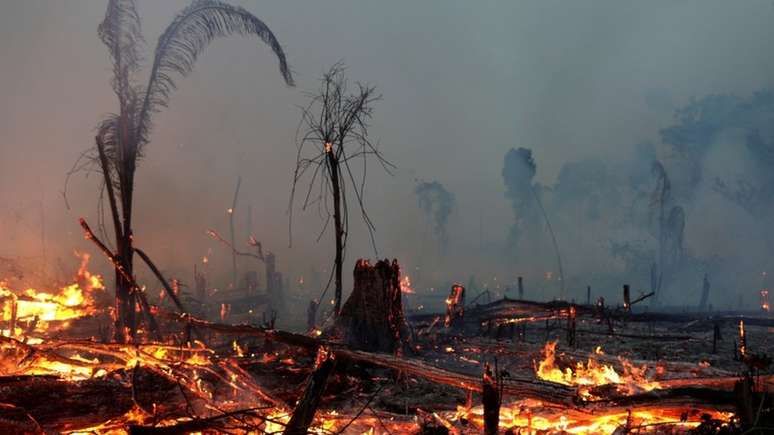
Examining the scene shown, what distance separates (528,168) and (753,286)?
141ft

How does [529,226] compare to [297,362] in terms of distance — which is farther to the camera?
[529,226]

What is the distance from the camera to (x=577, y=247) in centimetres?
11181

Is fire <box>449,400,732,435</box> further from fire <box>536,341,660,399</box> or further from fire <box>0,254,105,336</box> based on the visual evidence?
fire <box>0,254,105,336</box>

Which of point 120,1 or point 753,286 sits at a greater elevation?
point 120,1

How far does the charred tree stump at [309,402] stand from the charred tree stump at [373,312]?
7748 millimetres

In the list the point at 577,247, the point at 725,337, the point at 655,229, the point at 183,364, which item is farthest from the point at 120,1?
the point at 577,247

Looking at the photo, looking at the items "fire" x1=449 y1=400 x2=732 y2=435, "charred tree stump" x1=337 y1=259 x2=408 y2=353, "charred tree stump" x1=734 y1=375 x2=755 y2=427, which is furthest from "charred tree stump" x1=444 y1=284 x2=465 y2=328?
"charred tree stump" x1=734 y1=375 x2=755 y2=427

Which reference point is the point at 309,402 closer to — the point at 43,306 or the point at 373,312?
the point at 373,312

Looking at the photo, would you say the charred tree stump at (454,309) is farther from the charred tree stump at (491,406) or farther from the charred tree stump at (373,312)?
the charred tree stump at (491,406)

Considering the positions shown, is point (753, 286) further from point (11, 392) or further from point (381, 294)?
point (11, 392)

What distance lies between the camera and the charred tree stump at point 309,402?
4414 millimetres

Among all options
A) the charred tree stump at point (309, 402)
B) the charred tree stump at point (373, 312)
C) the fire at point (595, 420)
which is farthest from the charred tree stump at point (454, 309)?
the charred tree stump at point (309, 402)

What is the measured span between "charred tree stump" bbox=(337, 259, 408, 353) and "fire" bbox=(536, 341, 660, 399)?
3.91 meters

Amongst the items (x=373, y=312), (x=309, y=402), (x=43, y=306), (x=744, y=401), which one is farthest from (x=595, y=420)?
(x=43, y=306)
